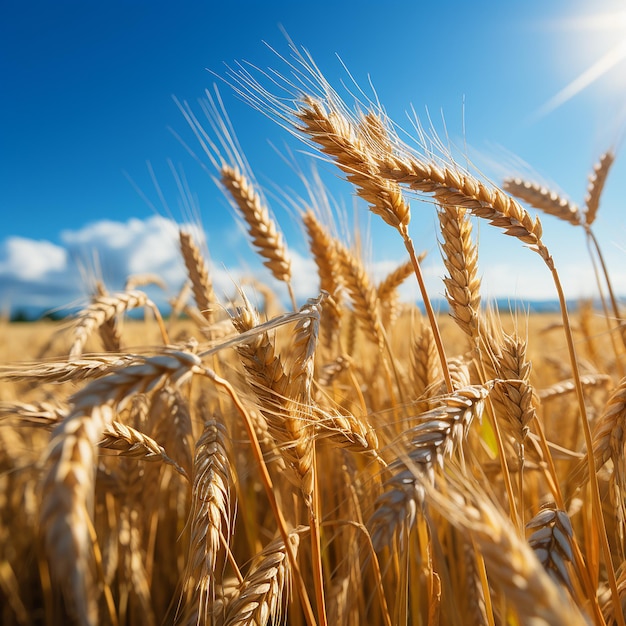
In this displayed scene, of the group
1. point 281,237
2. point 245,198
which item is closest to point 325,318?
point 281,237

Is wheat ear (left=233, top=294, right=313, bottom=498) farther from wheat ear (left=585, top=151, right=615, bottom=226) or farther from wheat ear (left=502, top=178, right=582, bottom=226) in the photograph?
wheat ear (left=585, top=151, right=615, bottom=226)

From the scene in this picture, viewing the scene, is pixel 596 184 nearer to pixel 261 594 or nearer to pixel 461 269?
pixel 461 269

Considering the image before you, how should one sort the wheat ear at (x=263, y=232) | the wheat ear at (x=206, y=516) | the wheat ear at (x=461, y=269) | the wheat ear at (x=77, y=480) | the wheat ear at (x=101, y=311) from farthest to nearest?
1. the wheat ear at (x=263, y=232)
2. the wheat ear at (x=101, y=311)
3. the wheat ear at (x=461, y=269)
4. the wheat ear at (x=206, y=516)
5. the wheat ear at (x=77, y=480)

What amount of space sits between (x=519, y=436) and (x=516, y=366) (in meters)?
0.18

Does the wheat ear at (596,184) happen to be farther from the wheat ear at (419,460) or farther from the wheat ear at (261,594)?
the wheat ear at (261,594)

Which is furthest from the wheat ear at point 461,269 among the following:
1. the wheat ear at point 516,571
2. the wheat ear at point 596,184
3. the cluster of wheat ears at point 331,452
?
the wheat ear at point 596,184

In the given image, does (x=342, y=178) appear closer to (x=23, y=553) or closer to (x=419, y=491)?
(x=419, y=491)

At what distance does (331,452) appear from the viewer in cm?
194

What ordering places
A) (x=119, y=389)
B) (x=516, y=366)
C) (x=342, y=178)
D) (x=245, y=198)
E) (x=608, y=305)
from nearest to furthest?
(x=119, y=389) → (x=516, y=366) → (x=342, y=178) → (x=245, y=198) → (x=608, y=305)

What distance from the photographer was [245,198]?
2066 mm

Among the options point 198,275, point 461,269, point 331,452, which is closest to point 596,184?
point 461,269

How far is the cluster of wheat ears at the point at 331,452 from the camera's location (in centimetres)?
62

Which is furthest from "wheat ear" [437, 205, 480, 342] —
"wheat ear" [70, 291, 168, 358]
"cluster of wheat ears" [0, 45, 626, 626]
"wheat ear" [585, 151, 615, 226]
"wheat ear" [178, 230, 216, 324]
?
"wheat ear" [585, 151, 615, 226]

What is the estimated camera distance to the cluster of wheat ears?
0.62 meters
